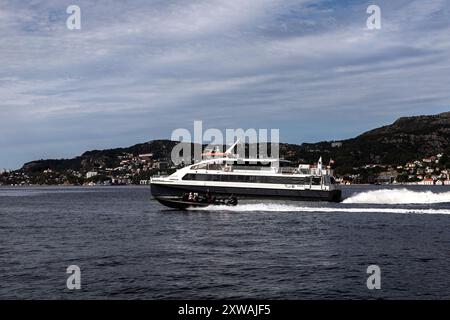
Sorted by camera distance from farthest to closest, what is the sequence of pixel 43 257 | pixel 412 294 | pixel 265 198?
pixel 265 198
pixel 43 257
pixel 412 294

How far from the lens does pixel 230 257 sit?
3161 centimetres

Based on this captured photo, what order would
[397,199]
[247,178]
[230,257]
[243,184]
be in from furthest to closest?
1. [397,199]
2. [247,178]
3. [243,184]
4. [230,257]

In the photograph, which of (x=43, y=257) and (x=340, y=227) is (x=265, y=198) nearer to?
(x=340, y=227)

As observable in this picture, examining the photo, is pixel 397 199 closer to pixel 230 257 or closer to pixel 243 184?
pixel 243 184

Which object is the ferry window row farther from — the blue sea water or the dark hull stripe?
the blue sea water

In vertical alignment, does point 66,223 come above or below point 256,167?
below

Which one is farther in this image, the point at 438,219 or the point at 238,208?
the point at 238,208

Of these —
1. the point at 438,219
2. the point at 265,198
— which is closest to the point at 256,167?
the point at 265,198

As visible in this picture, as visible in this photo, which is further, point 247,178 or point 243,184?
point 247,178

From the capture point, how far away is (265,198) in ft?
250

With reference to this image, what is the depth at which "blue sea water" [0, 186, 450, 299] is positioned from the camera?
76.6 ft

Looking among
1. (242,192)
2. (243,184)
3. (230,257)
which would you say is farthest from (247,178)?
(230,257)

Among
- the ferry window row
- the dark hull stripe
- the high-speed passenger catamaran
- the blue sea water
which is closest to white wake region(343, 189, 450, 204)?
the high-speed passenger catamaran
